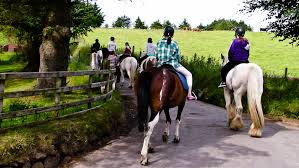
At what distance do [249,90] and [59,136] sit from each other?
5.31 m

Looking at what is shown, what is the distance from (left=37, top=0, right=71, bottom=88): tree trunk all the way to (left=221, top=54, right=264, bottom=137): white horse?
571 centimetres

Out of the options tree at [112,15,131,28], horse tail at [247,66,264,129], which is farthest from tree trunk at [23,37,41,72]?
tree at [112,15,131,28]

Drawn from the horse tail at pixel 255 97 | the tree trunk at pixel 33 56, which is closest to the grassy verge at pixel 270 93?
the horse tail at pixel 255 97

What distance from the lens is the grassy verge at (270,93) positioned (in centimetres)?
1595

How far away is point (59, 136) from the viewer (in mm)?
8609

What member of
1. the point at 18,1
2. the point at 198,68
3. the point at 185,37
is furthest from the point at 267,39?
the point at 18,1

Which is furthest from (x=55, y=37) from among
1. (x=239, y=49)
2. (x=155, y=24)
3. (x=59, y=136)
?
(x=155, y=24)

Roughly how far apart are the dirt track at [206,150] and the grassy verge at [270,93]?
293 cm

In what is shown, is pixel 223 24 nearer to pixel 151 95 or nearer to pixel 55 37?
pixel 55 37

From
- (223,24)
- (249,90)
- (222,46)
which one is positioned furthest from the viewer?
(223,24)

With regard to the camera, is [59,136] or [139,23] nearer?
[59,136]

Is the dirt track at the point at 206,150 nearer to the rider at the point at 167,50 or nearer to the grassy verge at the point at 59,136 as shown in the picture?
the grassy verge at the point at 59,136

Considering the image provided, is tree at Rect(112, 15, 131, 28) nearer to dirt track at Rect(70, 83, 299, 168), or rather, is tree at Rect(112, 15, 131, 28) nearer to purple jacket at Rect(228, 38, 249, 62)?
purple jacket at Rect(228, 38, 249, 62)

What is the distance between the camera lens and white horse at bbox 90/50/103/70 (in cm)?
2098
